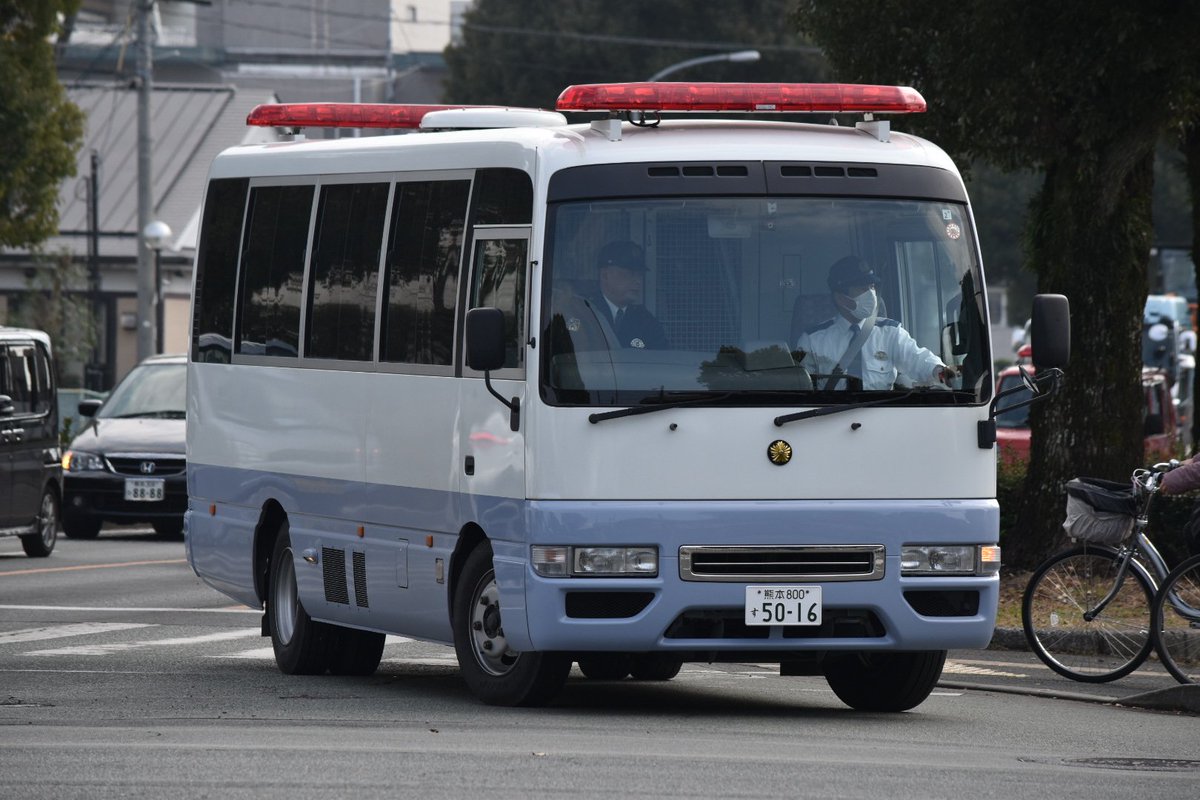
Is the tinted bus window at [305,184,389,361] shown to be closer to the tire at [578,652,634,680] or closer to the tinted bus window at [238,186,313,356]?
the tinted bus window at [238,186,313,356]

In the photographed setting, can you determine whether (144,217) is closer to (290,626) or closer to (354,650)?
(290,626)

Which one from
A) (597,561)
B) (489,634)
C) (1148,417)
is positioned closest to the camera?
(597,561)

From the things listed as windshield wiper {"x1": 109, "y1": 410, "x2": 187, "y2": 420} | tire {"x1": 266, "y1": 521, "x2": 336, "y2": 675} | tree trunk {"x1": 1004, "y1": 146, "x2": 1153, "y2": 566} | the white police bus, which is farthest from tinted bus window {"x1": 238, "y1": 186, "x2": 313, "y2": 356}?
windshield wiper {"x1": 109, "y1": 410, "x2": 187, "y2": 420}

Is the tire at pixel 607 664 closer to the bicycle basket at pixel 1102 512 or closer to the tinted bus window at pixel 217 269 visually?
the bicycle basket at pixel 1102 512

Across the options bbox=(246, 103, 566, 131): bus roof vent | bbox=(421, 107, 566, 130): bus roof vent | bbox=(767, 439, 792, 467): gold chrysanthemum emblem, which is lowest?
bbox=(767, 439, 792, 467): gold chrysanthemum emblem

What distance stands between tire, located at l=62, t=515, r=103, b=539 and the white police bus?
15461 millimetres

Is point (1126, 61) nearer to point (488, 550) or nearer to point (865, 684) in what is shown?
point (865, 684)

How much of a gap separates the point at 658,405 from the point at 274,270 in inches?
142

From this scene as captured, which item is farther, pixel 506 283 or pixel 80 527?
pixel 80 527

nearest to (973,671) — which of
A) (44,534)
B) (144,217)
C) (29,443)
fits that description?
(29,443)

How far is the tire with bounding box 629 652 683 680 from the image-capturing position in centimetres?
1070

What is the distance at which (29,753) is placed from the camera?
8938 millimetres

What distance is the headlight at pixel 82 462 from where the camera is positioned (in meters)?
25.7

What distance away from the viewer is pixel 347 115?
43.3 ft
